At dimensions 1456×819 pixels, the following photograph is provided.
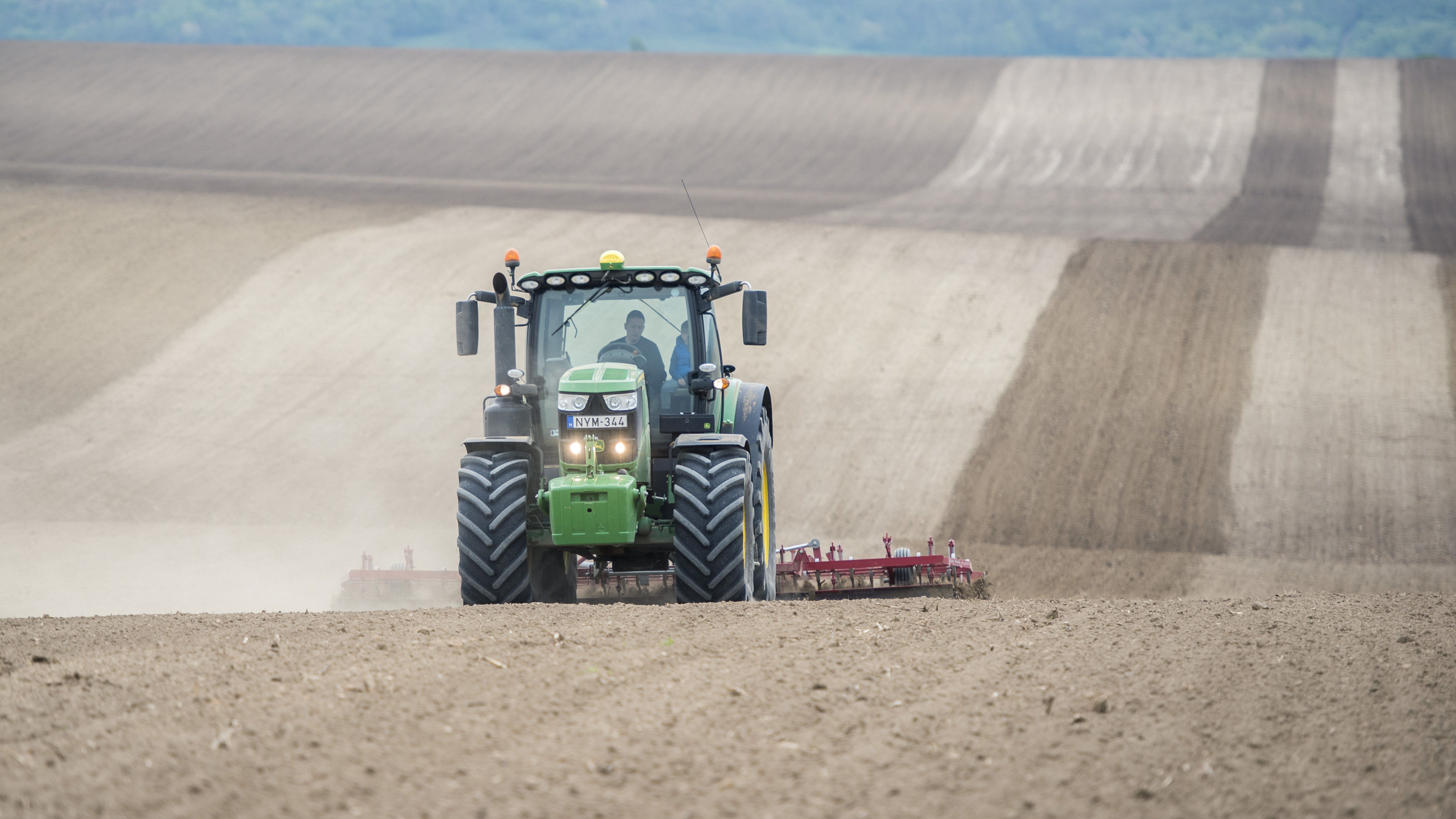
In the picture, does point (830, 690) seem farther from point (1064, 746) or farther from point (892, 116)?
point (892, 116)

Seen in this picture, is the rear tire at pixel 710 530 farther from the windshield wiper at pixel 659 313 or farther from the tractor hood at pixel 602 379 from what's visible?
the windshield wiper at pixel 659 313

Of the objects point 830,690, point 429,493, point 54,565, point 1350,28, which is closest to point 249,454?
point 429,493

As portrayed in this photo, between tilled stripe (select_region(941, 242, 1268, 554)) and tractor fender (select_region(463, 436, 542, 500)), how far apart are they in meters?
7.72

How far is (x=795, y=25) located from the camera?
3802 inches

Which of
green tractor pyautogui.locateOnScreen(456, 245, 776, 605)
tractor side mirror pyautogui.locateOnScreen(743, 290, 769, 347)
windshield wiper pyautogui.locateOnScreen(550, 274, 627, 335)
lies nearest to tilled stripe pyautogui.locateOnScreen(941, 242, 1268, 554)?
green tractor pyautogui.locateOnScreen(456, 245, 776, 605)

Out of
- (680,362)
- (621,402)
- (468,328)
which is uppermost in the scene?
(468,328)

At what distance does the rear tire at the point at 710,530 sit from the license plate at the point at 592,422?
0.52 meters

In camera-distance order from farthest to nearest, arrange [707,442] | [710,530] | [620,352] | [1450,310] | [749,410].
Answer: [1450,310]
[749,410]
[620,352]
[707,442]
[710,530]

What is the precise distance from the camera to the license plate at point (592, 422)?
302 inches

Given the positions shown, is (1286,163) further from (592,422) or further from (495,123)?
(592,422)

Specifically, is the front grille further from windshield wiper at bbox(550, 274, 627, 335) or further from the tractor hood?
windshield wiper at bbox(550, 274, 627, 335)

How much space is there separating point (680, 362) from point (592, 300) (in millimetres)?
799

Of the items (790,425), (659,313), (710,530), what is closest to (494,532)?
(710,530)

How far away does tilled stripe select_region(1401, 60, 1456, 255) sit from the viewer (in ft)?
79.5
